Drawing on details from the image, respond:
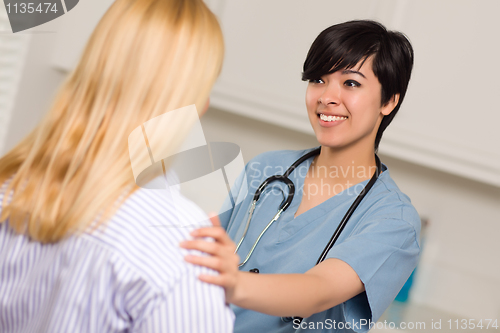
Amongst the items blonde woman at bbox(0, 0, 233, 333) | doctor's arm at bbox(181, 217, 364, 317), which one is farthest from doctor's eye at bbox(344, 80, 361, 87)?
blonde woman at bbox(0, 0, 233, 333)

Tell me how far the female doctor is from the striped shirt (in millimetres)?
275

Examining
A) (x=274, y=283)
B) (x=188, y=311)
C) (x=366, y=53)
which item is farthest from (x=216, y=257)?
(x=366, y=53)

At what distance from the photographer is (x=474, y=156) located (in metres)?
1.52

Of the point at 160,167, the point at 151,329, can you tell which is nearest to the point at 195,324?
the point at 151,329

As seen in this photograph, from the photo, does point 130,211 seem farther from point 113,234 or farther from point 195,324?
point 195,324

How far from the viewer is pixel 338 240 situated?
0.98 meters

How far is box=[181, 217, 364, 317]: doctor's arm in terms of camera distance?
528 mm

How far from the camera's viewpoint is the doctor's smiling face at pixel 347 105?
1.06m

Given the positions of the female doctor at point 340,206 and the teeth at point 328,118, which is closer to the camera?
the female doctor at point 340,206

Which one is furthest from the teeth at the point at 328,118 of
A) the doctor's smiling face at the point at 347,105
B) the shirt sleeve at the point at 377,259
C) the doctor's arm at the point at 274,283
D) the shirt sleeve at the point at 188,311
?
the shirt sleeve at the point at 188,311

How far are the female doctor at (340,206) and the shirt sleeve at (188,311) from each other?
9.9 inches

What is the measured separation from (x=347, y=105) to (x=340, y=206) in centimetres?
24

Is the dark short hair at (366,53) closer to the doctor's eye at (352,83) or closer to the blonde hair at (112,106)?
the doctor's eye at (352,83)

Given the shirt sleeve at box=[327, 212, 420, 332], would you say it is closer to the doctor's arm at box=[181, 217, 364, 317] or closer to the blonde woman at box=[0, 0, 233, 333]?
the doctor's arm at box=[181, 217, 364, 317]
